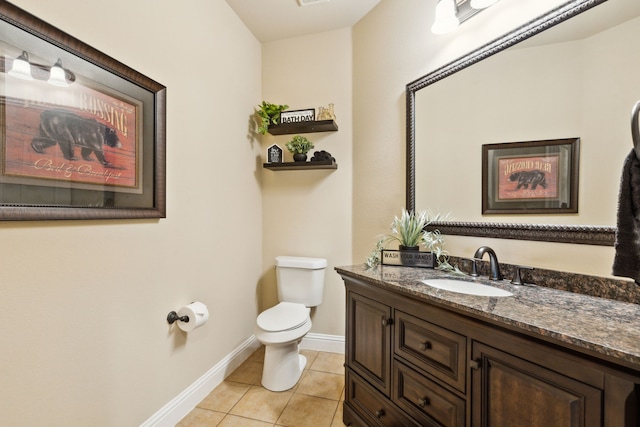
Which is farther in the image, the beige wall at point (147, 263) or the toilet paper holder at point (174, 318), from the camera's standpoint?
the toilet paper holder at point (174, 318)

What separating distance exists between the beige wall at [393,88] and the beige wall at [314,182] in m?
0.11

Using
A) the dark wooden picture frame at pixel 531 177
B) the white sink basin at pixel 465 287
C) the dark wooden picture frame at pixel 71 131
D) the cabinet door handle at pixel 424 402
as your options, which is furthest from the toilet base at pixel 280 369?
the dark wooden picture frame at pixel 531 177

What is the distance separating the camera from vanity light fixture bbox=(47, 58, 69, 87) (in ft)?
3.30

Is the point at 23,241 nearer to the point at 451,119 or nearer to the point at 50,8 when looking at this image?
the point at 50,8

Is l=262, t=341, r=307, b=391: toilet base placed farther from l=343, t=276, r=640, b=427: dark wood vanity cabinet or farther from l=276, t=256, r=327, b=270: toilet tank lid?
l=276, t=256, r=327, b=270: toilet tank lid

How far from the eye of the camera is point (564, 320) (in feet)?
2.59

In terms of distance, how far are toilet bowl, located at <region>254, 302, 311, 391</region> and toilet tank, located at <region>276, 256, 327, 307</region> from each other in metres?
0.29

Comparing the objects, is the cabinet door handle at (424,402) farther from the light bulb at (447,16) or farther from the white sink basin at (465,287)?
the light bulb at (447,16)

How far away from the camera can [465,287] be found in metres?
1.28

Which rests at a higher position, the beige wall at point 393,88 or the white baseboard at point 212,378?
the beige wall at point 393,88

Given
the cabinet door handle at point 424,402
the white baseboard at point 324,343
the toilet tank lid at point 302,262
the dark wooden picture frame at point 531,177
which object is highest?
the dark wooden picture frame at point 531,177

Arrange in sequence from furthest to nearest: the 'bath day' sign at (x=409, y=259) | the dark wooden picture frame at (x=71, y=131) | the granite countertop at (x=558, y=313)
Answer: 1. the 'bath day' sign at (x=409, y=259)
2. the dark wooden picture frame at (x=71, y=131)
3. the granite countertop at (x=558, y=313)

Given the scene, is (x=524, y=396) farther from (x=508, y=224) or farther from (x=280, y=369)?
(x=280, y=369)

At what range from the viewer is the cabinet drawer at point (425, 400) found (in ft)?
3.23
